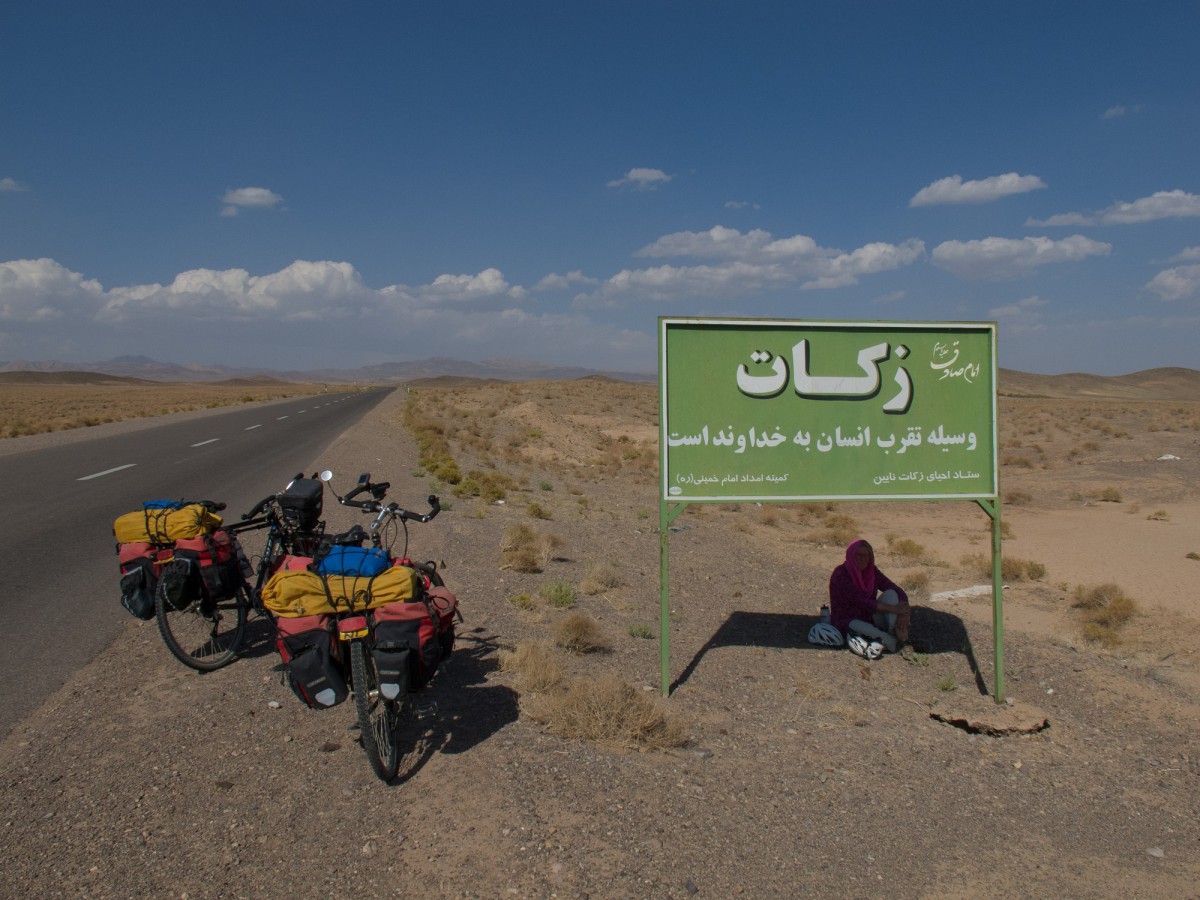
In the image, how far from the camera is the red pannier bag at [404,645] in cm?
393

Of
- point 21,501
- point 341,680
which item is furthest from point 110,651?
point 21,501

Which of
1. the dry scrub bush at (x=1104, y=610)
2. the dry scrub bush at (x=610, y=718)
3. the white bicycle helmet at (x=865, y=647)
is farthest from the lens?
the dry scrub bush at (x=1104, y=610)

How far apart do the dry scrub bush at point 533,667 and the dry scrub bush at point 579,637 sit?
10.9 inches

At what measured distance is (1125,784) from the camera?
490cm

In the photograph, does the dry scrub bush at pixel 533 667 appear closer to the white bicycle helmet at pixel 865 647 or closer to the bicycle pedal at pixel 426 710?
the bicycle pedal at pixel 426 710

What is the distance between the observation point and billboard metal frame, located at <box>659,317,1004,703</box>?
5906mm

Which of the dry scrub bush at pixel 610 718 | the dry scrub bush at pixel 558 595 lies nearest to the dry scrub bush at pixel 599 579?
the dry scrub bush at pixel 558 595

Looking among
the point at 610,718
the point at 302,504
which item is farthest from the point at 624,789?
the point at 302,504

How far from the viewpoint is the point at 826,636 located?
7.12m

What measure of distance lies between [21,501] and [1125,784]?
43.8 ft

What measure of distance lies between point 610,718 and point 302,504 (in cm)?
250

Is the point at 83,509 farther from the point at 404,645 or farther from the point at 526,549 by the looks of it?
the point at 404,645

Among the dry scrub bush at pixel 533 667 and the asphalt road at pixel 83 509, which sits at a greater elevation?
the asphalt road at pixel 83 509

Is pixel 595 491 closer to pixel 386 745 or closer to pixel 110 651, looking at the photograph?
pixel 110 651
